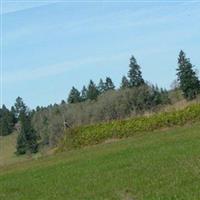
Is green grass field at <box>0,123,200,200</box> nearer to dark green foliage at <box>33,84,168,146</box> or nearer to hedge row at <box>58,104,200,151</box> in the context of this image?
hedge row at <box>58,104,200,151</box>

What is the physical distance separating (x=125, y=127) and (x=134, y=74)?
7035cm

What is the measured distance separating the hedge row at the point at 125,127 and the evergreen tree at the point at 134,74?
215ft

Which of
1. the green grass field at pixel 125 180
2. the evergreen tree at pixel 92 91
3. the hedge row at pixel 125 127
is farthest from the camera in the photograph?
the evergreen tree at pixel 92 91

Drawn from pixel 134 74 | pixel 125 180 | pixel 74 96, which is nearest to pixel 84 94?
pixel 74 96

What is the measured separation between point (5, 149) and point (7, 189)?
141047 mm

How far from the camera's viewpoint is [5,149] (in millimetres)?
165375

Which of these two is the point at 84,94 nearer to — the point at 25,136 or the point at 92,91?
the point at 92,91

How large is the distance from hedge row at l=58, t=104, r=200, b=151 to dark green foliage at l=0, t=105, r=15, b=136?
13557 centimetres

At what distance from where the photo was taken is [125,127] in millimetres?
51812

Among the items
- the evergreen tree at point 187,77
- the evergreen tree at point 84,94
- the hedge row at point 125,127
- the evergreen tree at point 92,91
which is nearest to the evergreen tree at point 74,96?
the evergreen tree at point 84,94

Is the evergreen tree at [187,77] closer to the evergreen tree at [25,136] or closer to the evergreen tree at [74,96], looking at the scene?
the evergreen tree at [25,136]

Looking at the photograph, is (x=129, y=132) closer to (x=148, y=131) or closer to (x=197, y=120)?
(x=148, y=131)

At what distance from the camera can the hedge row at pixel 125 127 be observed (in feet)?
161

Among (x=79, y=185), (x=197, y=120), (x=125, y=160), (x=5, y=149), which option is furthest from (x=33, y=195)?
(x=5, y=149)
